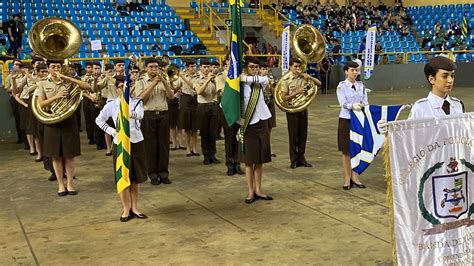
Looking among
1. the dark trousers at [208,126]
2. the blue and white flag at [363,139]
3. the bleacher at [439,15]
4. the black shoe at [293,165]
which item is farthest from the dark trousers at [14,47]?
the bleacher at [439,15]

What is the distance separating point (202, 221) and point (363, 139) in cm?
227

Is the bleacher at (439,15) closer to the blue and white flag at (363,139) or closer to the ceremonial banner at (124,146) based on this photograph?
the blue and white flag at (363,139)

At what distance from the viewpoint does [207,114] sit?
405 inches

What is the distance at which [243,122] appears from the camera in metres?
7.15

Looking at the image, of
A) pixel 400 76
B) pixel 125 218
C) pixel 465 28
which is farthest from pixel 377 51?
pixel 125 218

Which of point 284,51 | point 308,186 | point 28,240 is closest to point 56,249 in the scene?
point 28,240

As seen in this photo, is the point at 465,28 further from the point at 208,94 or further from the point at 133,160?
the point at 133,160

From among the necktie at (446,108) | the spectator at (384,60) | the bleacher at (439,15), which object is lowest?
the spectator at (384,60)

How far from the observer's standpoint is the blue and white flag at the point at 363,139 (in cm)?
716

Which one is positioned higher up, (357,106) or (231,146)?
(357,106)

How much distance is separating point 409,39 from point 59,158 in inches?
966

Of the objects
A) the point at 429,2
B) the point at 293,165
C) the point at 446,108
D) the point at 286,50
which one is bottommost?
the point at 293,165

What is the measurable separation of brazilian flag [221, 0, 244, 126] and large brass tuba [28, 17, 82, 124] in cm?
221

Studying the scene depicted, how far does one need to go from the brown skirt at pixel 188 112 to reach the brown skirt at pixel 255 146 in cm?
386
